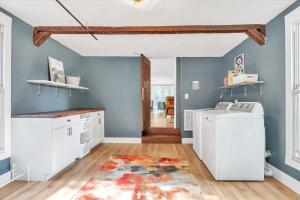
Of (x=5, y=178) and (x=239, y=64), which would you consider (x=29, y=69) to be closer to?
(x=5, y=178)

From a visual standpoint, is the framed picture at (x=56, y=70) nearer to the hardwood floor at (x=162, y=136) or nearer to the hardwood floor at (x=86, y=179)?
the hardwood floor at (x=86, y=179)

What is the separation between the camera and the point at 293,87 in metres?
2.68

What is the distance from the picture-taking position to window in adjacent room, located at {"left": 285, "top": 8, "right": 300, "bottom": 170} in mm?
2641

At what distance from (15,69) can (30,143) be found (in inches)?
41.2

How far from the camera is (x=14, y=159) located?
2.94m

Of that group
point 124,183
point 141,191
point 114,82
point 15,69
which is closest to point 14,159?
point 15,69

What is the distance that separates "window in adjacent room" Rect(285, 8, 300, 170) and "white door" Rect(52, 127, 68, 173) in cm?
305

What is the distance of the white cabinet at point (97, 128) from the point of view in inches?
186

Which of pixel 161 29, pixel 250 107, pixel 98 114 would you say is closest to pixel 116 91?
pixel 98 114

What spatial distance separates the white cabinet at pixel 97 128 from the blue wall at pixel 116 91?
347 mm

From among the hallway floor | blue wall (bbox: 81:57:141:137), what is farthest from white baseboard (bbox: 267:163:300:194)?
the hallway floor

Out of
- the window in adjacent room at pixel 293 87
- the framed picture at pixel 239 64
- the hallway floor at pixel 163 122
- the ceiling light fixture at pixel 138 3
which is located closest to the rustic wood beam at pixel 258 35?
the window in adjacent room at pixel 293 87

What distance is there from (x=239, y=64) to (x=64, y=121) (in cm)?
343

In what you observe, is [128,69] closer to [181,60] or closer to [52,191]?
[181,60]
